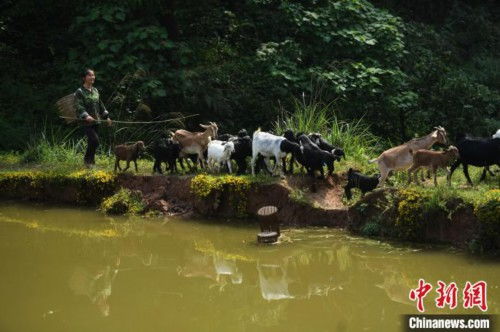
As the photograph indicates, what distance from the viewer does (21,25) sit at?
19.1 metres

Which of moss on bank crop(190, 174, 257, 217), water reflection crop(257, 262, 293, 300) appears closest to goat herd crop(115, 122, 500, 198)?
moss on bank crop(190, 174, 257, 217)

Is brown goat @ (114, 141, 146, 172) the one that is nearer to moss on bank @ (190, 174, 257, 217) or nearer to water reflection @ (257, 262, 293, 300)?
moss on bank @ (190, 174, 257, 217)

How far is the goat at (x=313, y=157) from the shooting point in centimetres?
1151

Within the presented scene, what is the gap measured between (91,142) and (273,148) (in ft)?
12.3

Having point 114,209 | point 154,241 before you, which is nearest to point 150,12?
point 114,209

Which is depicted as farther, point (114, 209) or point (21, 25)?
point (21, 25)

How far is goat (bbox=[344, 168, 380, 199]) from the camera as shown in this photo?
1117 centimetres

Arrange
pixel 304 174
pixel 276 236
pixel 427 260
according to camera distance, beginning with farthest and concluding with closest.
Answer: pixel 304 174 → pixel 276 236 → pixel 427 260

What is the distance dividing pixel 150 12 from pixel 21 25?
461 centimetres

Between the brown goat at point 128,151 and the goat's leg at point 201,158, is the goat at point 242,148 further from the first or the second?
the brown goat at point 128,151

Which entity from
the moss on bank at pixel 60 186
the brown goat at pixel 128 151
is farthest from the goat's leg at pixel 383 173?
the moss on bank at pixel 60 186

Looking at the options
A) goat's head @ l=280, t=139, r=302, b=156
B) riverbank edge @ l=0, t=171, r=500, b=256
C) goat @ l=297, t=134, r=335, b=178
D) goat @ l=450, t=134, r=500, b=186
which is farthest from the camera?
goat's head @ l=280, t=139, r=302, b=156

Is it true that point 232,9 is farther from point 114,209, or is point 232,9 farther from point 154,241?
point 154,241

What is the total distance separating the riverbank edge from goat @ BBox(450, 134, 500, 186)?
1150 mm
